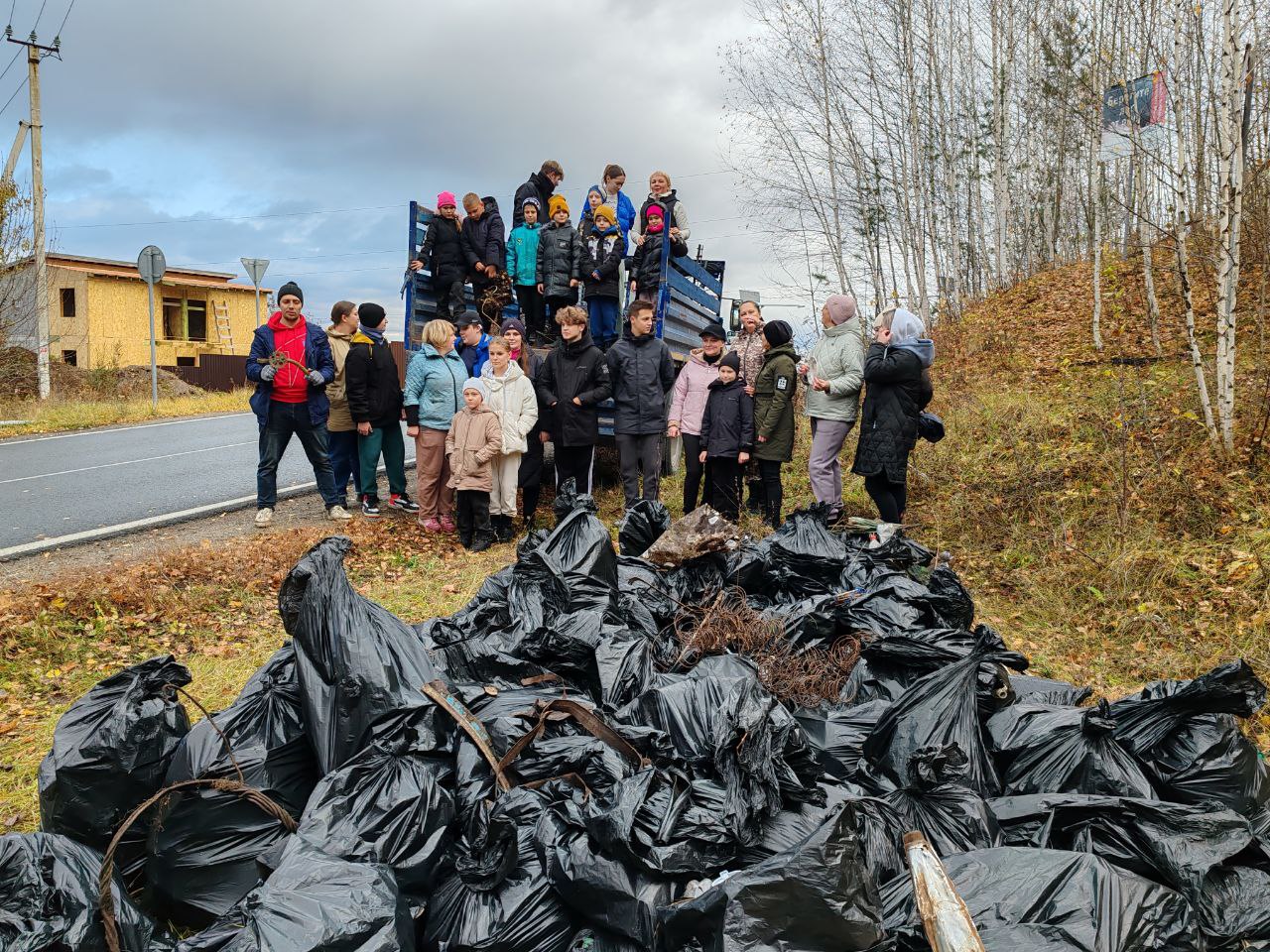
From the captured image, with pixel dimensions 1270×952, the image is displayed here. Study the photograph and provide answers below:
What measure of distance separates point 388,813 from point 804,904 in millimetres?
1092

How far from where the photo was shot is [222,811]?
7.70 ft

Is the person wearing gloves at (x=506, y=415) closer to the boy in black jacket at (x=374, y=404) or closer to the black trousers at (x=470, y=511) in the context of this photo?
the black trousers at (x=470, y=511)

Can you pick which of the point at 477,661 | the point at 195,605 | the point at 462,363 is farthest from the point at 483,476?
the point at 477,661

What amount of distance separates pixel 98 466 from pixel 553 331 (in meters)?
6.27

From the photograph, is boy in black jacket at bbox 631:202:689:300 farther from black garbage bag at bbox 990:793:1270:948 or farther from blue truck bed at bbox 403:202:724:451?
black garbage bag at bbox 990:793:1270:948

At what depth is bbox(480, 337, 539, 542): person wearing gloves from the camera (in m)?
6.65

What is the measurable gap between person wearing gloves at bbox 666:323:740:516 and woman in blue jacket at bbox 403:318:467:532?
183 centimetres

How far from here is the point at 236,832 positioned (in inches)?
93.0

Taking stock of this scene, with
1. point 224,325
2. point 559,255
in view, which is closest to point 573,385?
point 559,255

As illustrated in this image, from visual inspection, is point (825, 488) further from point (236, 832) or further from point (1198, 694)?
point (236, 832)

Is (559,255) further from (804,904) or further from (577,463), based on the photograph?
(804,904)

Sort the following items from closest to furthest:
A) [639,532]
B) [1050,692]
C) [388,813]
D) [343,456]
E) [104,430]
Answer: [388,813], [1050,692], [639,532], [343,456], [104,430]

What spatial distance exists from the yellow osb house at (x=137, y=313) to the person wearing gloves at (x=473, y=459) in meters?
27.5

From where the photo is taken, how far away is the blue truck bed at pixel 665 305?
7848mm
